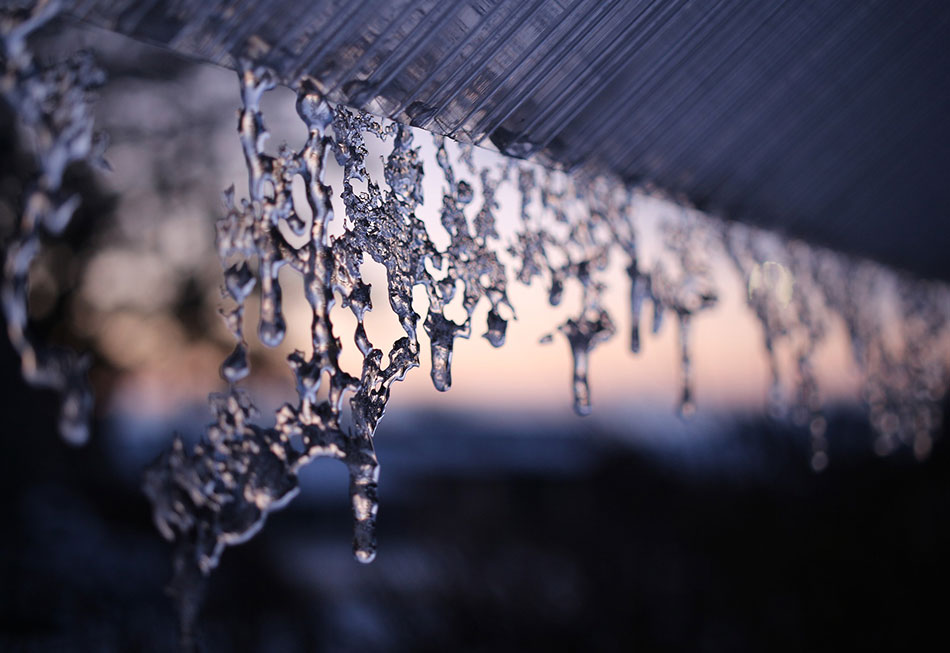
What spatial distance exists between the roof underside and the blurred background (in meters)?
1.50


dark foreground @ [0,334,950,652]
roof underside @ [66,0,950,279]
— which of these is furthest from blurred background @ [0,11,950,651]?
roof underside @ [66,0,950,279]

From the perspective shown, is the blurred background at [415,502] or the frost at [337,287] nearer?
the frost at [337,287]

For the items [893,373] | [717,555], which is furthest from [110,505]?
[893,373]

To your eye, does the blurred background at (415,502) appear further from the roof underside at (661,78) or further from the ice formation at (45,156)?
the ice formation at (45,156)

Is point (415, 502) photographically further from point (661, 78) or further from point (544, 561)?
point (661, 78)

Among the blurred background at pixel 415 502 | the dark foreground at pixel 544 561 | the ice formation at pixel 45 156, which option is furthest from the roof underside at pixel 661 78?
the dark foreground at pixel 544 561

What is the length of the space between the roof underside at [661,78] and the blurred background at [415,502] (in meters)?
1.50

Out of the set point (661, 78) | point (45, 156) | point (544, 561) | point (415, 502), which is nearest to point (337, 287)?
point (45, 156)

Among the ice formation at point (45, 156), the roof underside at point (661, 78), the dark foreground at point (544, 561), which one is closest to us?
the ice formation at point (45, 156)

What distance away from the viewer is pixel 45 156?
71 cm

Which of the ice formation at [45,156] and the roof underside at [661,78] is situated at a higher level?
the roof underside at [661,78]

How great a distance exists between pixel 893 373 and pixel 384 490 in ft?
13.6

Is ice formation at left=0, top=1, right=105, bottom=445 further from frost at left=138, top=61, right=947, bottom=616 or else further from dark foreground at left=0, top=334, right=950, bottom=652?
dark foreground at left=0, top=334, right=950, bottom=652

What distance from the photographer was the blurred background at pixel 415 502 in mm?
3928
